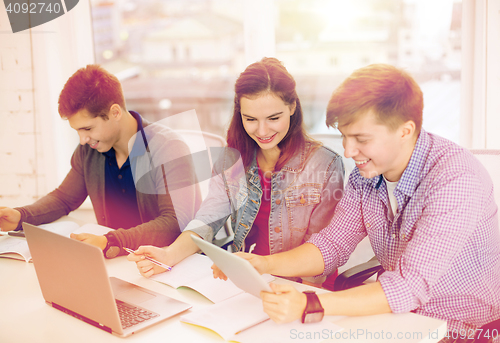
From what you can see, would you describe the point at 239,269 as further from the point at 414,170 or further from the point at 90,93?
the point at 90,93

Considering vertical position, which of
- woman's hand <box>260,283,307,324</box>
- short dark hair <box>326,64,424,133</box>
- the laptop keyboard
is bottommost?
the laptop keyboard

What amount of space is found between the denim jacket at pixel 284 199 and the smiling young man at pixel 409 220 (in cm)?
27

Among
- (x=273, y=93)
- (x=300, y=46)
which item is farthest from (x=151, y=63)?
(x=273, y=93)

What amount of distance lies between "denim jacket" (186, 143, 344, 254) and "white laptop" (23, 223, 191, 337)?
0.42 metres

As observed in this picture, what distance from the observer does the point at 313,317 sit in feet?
2.79

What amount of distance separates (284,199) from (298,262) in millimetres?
346

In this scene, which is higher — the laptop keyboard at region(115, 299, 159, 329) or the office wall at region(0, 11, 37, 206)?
the office wall at region(0, 11, 37, 206)

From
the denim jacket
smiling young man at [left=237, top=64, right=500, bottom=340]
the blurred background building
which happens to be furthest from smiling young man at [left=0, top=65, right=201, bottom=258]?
smiling young man at [left=237, top=64, right=500, bottom=340]

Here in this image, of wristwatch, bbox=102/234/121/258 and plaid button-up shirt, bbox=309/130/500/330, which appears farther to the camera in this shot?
wristwatch, bbox=102/234/121/258

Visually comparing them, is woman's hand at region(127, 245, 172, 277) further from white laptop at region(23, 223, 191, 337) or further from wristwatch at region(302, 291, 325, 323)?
wristwatch at region(302, 291, 325, 323)

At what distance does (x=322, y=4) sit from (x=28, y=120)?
1637 millimetres

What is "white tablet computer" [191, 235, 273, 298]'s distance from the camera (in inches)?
30.5

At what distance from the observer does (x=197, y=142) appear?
5.93 ft

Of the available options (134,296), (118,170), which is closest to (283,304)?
(134,296)
